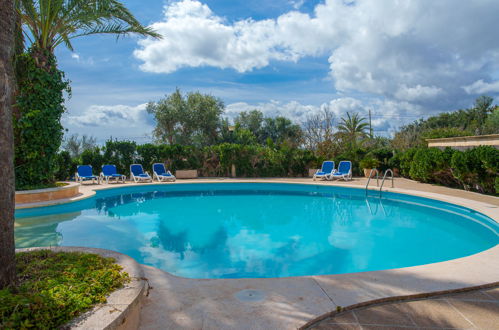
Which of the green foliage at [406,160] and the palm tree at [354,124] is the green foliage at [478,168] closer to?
the green foliage at [406,160]

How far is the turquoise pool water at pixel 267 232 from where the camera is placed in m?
5.34

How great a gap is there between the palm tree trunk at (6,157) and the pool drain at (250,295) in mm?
1864

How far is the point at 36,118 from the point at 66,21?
3.02m

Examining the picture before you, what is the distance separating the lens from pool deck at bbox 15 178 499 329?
8.39 feet

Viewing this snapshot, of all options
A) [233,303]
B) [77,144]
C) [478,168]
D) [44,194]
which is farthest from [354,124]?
[233,303]

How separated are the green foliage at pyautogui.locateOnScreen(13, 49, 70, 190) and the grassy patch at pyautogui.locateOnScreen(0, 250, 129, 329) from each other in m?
7.61

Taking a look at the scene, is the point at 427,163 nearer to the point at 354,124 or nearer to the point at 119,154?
the point at 119,154

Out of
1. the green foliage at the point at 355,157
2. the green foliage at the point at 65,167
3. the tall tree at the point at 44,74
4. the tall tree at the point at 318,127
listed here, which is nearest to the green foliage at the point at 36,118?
the tall tree at the point at 44,74

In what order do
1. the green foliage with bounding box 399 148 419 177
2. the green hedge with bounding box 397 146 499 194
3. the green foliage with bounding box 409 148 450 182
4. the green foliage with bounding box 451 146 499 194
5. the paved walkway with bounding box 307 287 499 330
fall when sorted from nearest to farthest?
1. the paved walkway with bounding box 307 287 499 330
2. the green foliage with bounding box 451 146 499 194
3. the green hedge with bounding box 397 146 499 194
4. the green foliage with bounding box 409 148 450 182
5. the green foliage with bounding box 399 148 419 177

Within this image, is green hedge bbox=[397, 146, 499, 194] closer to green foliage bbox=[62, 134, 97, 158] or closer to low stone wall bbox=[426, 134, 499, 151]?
low stone wall bbox=[426, 134, 499, 151]

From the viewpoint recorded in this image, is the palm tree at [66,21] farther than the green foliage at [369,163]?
No

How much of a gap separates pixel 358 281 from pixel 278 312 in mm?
1098

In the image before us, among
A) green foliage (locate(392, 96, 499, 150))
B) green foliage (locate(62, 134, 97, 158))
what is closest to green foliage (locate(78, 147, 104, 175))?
green foliage (locate(62, 134, 97, 158))

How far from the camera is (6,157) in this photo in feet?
7.84
